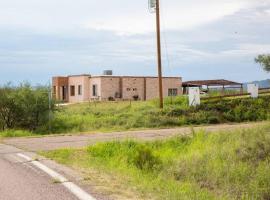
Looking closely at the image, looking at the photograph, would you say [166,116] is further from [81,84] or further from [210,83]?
[210,83]

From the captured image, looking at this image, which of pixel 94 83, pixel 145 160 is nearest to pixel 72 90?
pixel 94 83

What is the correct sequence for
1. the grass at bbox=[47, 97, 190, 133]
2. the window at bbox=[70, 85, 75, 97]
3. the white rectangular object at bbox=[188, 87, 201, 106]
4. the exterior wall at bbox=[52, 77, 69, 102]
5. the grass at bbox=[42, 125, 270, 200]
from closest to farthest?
the grass at bbox=[42, 125, 270, 200] → the grass at bbox=[47, 97, 190, 133] → the white rectangular object at bbox=[188, 87, 201, 106] → the window at bbox=[70, 85, 75, 97] → the exterior wall at bbox=[52, 77, 69, 102]

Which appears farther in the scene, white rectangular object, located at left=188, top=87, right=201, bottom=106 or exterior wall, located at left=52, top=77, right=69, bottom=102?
exterior wall, located at left=52, top=77, right=69, bottom=102

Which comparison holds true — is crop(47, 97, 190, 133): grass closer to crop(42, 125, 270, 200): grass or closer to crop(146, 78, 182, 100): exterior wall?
crop(42, 125, 270, 200): grass

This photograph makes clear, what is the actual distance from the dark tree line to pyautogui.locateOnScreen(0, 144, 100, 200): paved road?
19.7 metres

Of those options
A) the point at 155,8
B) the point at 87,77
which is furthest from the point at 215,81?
the point at 155,8

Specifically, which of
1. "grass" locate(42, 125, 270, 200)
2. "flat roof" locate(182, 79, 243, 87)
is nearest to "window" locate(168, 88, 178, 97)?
"flat roof" locate(182, 79, 243, 87)

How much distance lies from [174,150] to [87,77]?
167ft

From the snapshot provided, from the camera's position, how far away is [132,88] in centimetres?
6694

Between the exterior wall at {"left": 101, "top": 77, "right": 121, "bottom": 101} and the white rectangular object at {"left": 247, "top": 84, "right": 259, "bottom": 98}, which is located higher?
the exterior wall at {"left": 101, "top": 77, "right": 121, "bottom": 101}

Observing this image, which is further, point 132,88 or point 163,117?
point 132,88

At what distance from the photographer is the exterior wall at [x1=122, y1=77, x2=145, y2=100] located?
66000mm

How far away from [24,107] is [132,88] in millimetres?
34118

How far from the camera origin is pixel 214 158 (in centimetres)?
1326
